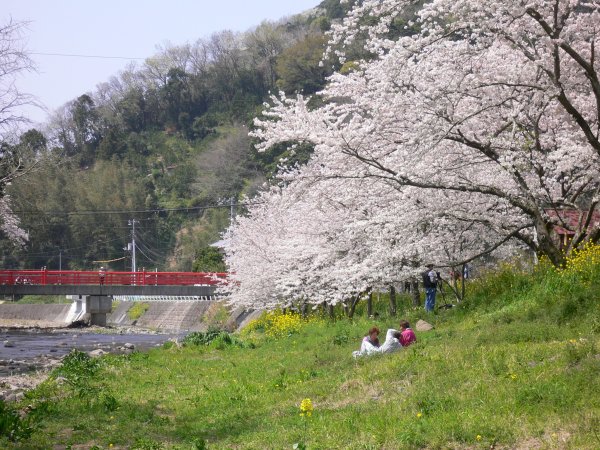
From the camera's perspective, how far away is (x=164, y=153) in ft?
342

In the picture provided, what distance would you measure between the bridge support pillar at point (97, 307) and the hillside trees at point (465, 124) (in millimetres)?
38683

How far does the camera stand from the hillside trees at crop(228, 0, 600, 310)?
12.8 m

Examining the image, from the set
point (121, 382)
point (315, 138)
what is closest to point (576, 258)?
point (315, 138)

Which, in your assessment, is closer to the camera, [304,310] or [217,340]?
[217,340]

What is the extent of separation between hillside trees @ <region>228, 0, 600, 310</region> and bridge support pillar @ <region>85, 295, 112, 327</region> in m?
38.7

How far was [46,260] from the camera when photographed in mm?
79125

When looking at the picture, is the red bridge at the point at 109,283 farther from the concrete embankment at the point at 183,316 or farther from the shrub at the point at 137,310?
the shrub at the point at 137,310

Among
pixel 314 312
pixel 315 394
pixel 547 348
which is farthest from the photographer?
pixel 314 312

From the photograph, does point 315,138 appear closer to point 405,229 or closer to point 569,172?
point 405,229

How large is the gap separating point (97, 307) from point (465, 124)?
43095 mm

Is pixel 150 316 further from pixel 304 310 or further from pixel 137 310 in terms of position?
pixel 304 310

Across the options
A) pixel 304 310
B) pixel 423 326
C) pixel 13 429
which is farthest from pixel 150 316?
pixel 13 429

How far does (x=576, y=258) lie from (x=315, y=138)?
5092 millimetres

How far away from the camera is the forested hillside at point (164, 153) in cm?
7869
